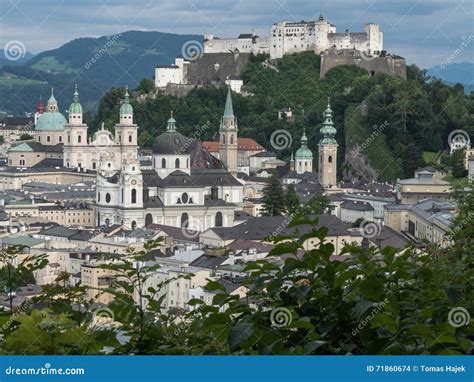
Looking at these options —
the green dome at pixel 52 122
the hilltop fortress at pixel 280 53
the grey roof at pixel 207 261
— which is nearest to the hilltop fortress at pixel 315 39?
the hilltop fortress at pixel 280 53

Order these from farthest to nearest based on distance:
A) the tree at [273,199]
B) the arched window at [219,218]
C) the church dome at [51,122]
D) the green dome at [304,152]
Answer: the church dome at [51,122]
the green dome at [304,152]
the tree at [273,199]
the arched window at [219,218]

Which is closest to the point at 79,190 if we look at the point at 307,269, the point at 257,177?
the point at 257,177

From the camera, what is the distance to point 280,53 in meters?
49.5

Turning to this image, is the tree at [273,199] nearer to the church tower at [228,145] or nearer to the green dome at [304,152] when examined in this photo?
the church tower at [228,145]

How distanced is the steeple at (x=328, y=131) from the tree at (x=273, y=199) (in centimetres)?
596

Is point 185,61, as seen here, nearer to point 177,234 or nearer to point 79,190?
point 79,190

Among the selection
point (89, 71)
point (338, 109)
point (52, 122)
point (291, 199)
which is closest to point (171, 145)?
point (291, 199)

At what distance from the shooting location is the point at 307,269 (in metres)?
3.42

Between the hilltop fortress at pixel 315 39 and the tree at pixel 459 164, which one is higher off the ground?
the hilltop fortress at pixel 315 39

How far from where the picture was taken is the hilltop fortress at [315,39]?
162 feet

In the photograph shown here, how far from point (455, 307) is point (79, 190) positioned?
3582cm

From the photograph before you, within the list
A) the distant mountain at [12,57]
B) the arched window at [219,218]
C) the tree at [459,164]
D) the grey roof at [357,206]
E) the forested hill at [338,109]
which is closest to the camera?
the distant mountain at [12,57]

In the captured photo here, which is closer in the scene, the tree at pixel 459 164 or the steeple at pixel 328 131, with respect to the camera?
the tree at pixel 459 164

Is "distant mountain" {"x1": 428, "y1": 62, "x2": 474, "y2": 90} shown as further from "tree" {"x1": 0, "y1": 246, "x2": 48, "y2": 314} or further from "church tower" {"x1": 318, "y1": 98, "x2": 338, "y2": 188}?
"tree" {"x1": 0, "y1": 246, "x2": 48, "y2": 314}
